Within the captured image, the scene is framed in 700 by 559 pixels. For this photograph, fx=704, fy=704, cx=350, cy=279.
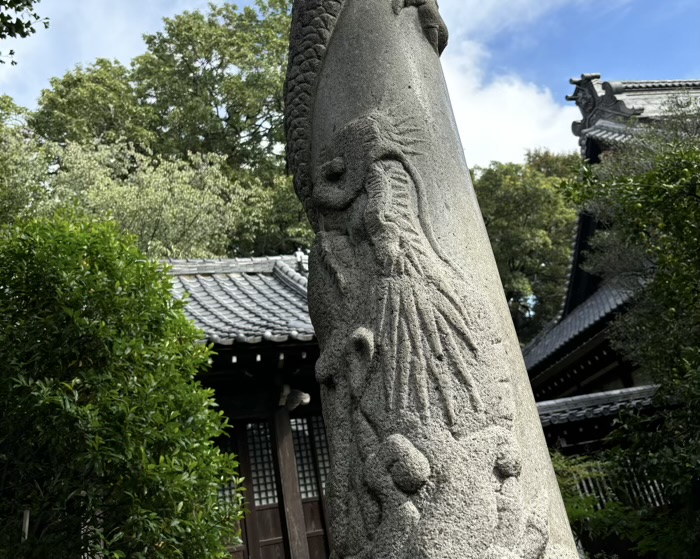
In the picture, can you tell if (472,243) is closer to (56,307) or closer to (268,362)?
(56,307)

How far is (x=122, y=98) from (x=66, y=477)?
19.3 m

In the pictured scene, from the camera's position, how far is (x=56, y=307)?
5129mm

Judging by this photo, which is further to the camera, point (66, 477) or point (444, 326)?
point (66, 477)

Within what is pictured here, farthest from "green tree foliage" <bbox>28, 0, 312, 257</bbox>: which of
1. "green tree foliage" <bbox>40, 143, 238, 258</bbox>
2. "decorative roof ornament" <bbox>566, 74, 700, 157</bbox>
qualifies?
"decorative roof ornament" <bbox>566, 74, 700, 157</bbox>

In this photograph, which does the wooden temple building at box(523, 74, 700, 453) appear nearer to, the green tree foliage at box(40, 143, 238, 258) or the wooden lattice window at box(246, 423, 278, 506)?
the wooden lattice window at box(246, 423, 278, 506)

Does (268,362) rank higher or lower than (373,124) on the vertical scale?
higher

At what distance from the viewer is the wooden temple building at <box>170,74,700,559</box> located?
7.85 meters

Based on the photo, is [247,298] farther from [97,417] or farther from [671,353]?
[671,353]

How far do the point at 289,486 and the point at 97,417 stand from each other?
3791mm

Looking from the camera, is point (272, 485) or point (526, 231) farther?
point (526, 231)

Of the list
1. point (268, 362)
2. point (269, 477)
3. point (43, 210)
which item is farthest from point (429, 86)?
point (43, 210)

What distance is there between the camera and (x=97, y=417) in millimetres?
4668

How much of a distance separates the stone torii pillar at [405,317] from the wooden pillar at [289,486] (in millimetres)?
5464

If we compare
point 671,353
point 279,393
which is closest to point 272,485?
point 279,393
